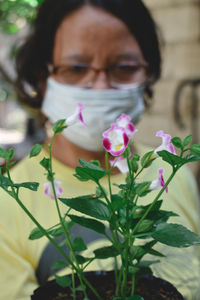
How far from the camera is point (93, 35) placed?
3.51 feet

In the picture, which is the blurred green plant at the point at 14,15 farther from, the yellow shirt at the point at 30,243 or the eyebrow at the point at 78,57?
the yellow shirt at the point at 30,243

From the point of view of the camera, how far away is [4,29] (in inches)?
81.0

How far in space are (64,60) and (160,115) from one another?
2033 millimetres

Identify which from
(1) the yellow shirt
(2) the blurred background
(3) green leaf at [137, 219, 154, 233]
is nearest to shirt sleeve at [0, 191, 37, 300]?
(1) the yellow shirt

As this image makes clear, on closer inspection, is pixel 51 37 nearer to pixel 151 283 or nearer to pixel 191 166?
pixel 151 283

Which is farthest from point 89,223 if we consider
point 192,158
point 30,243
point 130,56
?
point 130,56

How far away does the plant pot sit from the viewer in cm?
51

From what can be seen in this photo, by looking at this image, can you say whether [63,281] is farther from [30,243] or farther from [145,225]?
[30,243]

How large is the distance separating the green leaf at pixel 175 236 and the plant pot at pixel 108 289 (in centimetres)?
10

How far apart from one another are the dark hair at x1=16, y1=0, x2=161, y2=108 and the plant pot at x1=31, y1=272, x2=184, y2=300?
77 centimetres

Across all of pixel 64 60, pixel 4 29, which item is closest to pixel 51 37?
pixel 64 60

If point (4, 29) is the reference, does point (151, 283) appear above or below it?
below

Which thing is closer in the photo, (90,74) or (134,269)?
(134,269)

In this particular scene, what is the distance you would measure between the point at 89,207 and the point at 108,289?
0.14 metres
